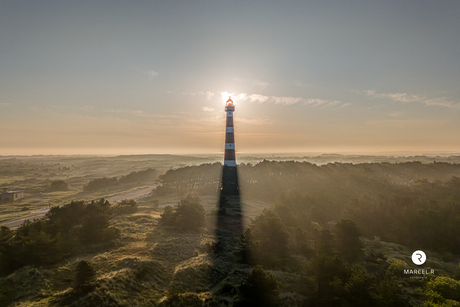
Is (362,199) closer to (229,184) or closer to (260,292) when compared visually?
(260,292)

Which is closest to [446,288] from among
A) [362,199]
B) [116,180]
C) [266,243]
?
[266,243]

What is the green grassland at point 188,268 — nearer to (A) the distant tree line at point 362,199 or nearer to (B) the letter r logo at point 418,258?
(A) the distant tree line at point 362,199

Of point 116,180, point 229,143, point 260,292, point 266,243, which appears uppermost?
point 229,143

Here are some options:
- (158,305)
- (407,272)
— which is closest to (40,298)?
(158,305)

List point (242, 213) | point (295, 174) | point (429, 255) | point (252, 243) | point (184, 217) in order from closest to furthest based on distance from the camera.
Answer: point (252, 243)
point (429, 255)
point (184, 217)
point (242, 213)
point (295, 174)

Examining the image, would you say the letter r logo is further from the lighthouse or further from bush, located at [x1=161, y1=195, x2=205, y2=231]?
the lighthouse

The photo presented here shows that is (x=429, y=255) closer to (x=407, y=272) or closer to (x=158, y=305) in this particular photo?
(x=407, y=272)

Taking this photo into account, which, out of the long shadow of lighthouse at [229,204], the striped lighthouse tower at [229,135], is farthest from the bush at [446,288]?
the striped lighthouse tower at [229,135]

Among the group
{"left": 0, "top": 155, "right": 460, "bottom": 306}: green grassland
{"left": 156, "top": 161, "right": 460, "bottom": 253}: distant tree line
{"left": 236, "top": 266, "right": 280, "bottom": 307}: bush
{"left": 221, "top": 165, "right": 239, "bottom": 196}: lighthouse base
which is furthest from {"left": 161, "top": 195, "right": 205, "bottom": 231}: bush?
{"left": 221, "top": 165, "right": 239, "bottom": 196}: lighthouse base
